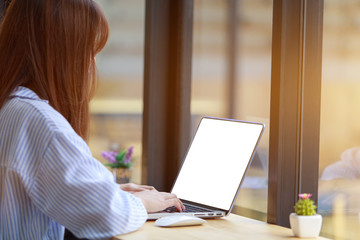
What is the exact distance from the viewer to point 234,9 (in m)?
1.97

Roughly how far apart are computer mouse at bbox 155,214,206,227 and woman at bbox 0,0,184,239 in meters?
0.07

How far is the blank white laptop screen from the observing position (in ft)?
5.30

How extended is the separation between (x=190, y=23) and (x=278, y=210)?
3.15ft

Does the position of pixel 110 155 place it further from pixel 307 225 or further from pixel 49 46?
pixel 307 225

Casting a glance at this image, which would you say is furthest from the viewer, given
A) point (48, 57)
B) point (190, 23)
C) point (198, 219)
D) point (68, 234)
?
point (190, 23)

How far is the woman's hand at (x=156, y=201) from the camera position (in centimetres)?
149

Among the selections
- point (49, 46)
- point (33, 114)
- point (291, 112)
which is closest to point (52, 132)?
point (33, 114)

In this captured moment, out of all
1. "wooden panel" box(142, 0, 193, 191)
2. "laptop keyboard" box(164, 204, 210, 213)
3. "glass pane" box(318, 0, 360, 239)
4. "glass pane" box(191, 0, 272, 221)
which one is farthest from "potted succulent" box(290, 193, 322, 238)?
"wooden panel" box(142, 0, 193, 191)

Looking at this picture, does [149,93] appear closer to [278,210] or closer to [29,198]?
[278,210]

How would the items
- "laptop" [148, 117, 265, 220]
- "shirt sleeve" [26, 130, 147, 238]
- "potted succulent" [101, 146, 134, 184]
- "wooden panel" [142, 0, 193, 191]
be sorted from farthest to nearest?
1. "potted succulent" [101, 146, 134, 184]
2. "wooden panel" [142, 0, 193, 191]
3. "laptop" [148, 117, 265, 220]
4. "shirt sleeve" [26, 130, 147, 238]

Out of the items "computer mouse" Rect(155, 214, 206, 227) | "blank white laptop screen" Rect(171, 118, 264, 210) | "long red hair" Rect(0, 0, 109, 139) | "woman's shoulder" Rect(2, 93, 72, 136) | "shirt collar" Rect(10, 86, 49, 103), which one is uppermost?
"long red hair" Rect(0, 0, 109, 139)

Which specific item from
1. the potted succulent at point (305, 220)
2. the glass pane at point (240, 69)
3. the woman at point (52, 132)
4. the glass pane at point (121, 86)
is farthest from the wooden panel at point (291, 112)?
the glass pane at point (121, 86)

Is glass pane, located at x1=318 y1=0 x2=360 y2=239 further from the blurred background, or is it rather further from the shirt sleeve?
the shirt sleeve

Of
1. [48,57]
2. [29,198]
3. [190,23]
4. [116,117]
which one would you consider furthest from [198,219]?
[116,117]
